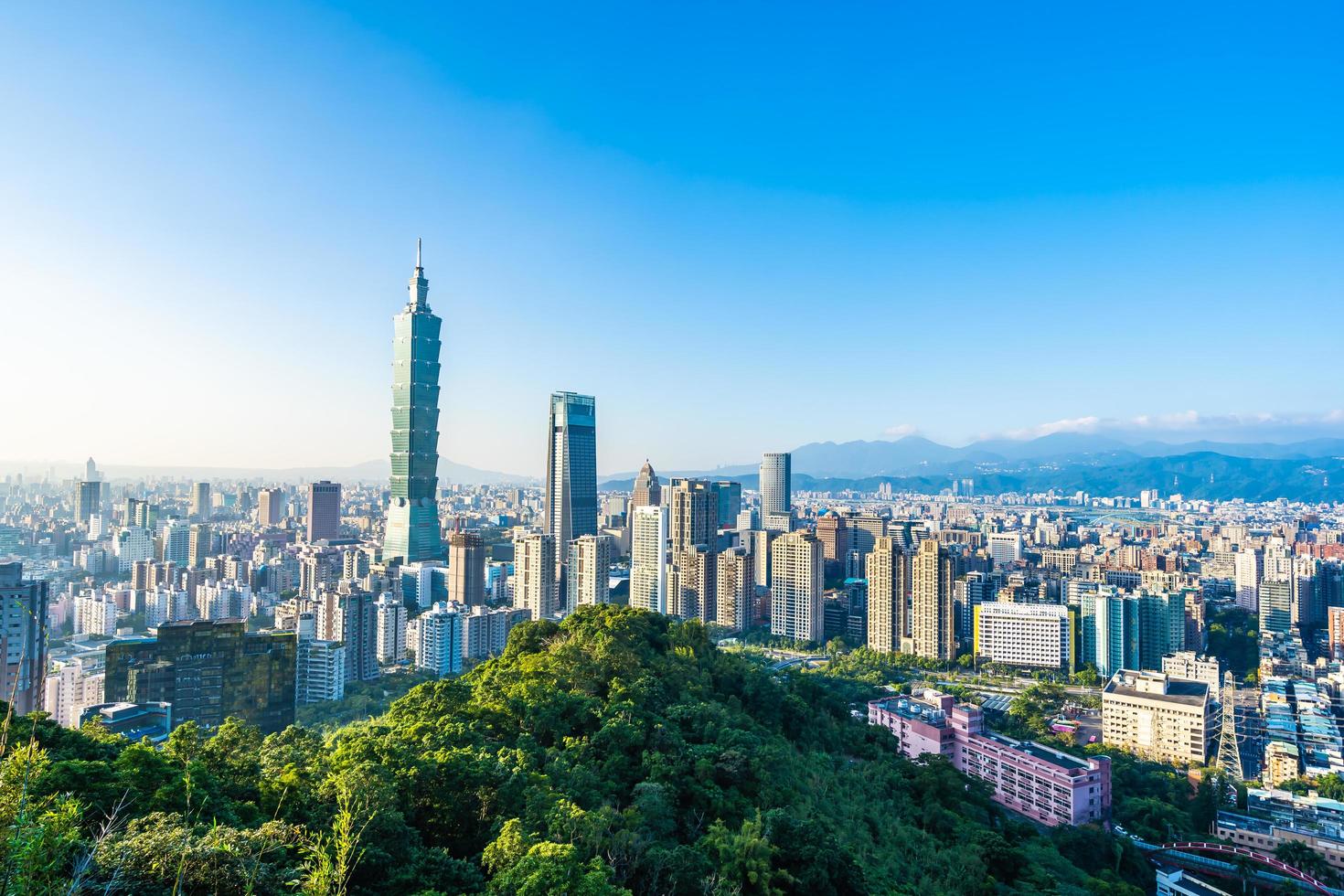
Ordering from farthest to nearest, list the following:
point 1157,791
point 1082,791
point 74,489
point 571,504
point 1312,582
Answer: point 571,504
point 74,489
point 1312,582
point 1157,791
point 1082,791

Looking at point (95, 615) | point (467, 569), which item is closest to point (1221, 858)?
point (467, 569)

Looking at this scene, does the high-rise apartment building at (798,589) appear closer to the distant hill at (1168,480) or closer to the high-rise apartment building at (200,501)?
the high-rise apartment building at (200,501)

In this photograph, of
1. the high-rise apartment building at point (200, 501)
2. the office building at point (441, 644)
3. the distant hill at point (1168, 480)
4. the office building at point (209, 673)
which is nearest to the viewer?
the office building at point (209, 673)

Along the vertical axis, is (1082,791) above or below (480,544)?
below

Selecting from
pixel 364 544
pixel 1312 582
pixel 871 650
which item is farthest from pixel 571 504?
pixel 1312 582

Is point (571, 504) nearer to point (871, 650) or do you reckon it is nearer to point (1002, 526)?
point (871, 650)

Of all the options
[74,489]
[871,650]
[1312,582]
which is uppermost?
[74,489]

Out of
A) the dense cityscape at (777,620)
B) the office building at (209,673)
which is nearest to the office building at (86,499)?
the dense cityscape at (777,620)
